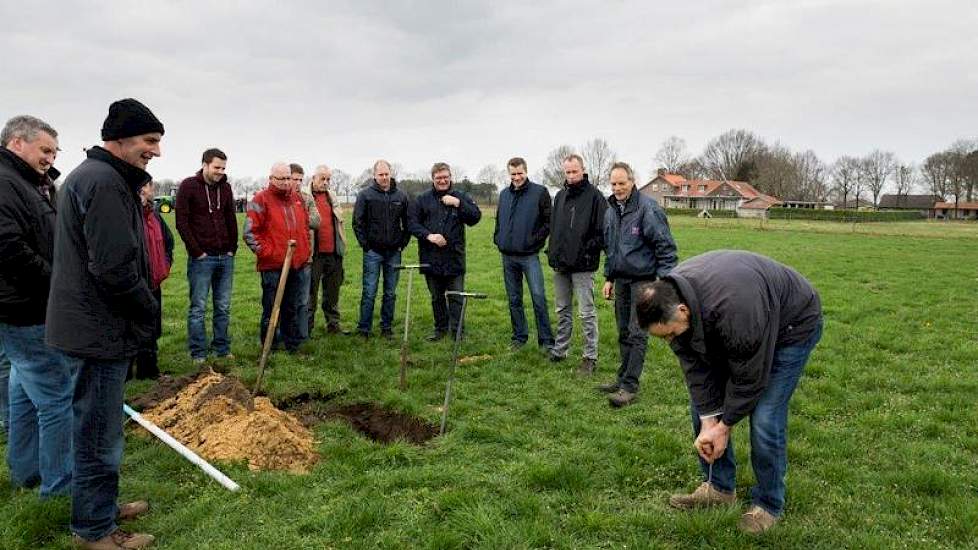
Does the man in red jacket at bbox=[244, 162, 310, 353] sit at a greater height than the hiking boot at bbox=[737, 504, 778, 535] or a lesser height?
greater

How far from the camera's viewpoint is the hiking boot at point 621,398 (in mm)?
6562

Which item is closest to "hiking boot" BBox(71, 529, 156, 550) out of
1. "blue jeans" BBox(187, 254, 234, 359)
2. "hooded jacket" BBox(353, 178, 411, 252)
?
"blue jeans" BBox(187, 254, 234, 359)

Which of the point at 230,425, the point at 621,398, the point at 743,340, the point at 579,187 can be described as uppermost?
the point at 579,187

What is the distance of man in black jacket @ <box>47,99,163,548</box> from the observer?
3.52 metres

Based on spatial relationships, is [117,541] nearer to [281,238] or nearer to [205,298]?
[205,298]

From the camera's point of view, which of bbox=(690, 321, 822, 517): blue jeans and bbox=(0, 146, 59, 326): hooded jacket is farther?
bbox=(0, 146, 59, 326): hooded jacket

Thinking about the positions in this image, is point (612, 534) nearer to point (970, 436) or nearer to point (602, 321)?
point (970, 436)

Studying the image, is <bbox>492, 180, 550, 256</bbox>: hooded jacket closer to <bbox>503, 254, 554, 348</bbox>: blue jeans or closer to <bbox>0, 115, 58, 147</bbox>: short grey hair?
<bbox>503, 254, 554, 348</bbox>: blue jeans

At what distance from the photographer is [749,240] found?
29.4 m

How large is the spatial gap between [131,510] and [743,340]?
4.08m

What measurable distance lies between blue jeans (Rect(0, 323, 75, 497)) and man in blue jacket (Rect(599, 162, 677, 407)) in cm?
477

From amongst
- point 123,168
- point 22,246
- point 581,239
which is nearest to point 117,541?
point 22,246

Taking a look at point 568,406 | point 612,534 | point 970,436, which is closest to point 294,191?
point 568,406

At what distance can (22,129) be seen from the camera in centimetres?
441
